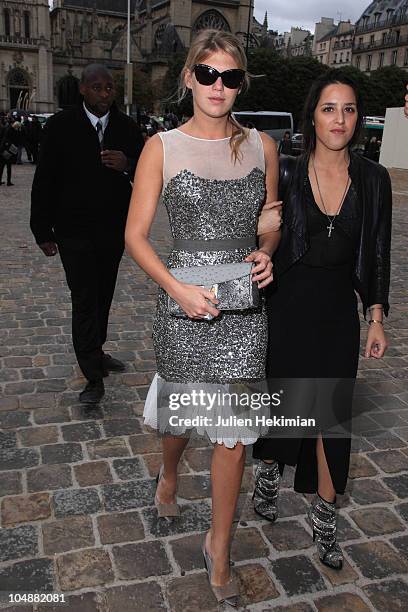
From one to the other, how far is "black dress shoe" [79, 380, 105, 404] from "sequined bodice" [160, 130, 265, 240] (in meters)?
2.31

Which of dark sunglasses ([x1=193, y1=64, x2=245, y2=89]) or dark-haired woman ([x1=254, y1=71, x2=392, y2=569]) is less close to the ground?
dark sunglasses ([x1=193, y1=64, x2=245, y2=89])

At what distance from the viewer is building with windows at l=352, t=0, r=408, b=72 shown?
8469 centimetres

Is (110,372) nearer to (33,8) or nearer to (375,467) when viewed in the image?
(375,467)

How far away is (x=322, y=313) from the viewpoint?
8.82ft

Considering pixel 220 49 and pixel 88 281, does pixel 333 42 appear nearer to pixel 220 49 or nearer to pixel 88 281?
pixel 88 281

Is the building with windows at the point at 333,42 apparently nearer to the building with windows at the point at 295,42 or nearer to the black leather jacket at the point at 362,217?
the building with windows at the point at 295,42

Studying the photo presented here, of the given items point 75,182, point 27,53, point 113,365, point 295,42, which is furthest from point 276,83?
point 295,42

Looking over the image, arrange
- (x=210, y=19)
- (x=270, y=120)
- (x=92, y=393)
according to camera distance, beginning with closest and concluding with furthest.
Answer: (x=92, y=393), (x=270, y=120), (x=210, y=19)

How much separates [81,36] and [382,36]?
47.3 meters

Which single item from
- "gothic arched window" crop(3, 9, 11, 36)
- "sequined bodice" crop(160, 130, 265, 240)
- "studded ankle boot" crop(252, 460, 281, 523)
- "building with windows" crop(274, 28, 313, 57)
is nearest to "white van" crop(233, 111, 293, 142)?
"studded ankle boot" crop(252, 460, 281, 523)

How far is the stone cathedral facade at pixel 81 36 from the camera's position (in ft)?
264

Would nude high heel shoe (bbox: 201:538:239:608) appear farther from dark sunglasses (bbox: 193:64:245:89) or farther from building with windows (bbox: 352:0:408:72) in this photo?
building with windows (bbox: 352:0:408:72)

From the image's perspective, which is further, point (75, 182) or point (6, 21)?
point (6, 21)

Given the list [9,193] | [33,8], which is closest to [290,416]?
[9,193]
